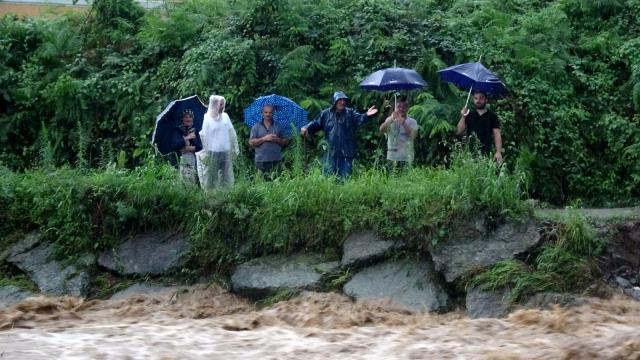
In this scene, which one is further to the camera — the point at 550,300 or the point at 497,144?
the point at 497,144

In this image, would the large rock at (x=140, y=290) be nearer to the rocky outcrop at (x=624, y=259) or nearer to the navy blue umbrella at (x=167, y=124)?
the navy blue umbrella at (x=167, y=124)

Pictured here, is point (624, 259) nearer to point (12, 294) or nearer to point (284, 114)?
point (284, 114)

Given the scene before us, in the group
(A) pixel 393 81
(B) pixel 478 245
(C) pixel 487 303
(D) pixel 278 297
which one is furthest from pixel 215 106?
(C) pixel 487 303

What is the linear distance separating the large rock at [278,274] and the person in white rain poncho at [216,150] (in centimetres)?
126

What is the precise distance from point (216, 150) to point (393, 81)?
2.51m

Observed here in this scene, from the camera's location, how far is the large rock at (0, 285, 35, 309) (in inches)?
504

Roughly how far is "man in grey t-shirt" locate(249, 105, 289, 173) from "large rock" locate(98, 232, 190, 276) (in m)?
1.60

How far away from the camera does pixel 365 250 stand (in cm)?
1254

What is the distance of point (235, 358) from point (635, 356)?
11.2 ft

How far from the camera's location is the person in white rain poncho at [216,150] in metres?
13.5

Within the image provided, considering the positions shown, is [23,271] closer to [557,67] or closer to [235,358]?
[235,358]

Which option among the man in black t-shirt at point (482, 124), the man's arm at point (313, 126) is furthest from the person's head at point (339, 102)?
the man in black t-shirt at point (482, 124)

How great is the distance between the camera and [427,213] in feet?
40.8

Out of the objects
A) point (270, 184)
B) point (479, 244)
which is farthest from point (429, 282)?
point (270, 184)
